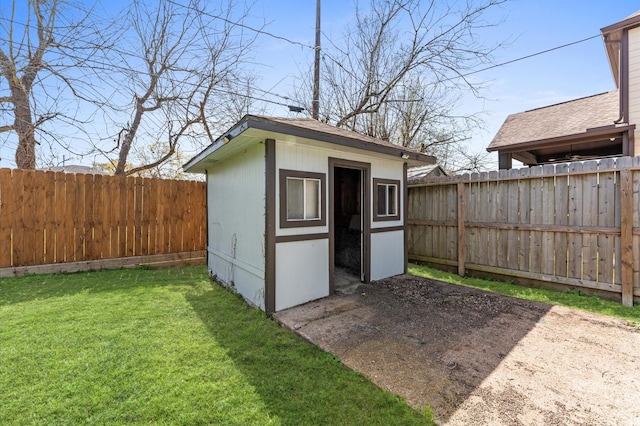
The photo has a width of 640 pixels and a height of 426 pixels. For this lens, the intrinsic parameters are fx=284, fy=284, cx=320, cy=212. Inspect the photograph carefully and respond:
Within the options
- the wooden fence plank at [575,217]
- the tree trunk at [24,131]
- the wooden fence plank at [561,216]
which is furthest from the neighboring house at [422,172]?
the tree trunk at [24,131]

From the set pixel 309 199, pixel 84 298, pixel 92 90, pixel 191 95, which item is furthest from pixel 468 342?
pixel 191 95

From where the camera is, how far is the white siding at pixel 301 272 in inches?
151

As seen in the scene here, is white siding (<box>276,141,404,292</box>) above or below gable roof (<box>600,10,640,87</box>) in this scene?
below

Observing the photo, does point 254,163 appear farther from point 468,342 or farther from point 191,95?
point 191,95

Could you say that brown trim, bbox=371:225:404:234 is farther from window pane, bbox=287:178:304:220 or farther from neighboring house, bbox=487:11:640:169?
neighboring house, bbox=487:11:640:169

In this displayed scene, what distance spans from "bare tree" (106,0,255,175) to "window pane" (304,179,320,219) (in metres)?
6.06

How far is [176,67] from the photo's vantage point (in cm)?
808

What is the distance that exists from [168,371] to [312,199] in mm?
2642

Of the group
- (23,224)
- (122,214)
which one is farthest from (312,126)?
(23,224)

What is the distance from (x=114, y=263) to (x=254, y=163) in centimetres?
447

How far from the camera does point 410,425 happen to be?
1.80 m

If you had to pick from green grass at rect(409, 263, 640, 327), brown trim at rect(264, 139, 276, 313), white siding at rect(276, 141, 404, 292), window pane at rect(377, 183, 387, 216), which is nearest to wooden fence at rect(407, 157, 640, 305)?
green grass at rect(409, 263, 640, 327)

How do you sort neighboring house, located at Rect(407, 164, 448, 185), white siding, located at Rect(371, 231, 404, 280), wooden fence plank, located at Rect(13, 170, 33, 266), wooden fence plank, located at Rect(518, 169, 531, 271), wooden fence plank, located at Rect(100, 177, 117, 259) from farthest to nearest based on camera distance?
neighboring house, located at Rect(407, 164, 448, 185) → wooden fence plank, located at Rect(100, 177, 117, 259) → wooden fence plank, located at Rect(13, 170, 33, 266) → white siding, located at Rect(371, 231, 404, 280) → wooden fence plank, located at Rect(518, 169, 531, 271)

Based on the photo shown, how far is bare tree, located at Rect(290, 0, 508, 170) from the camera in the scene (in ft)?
28.3
